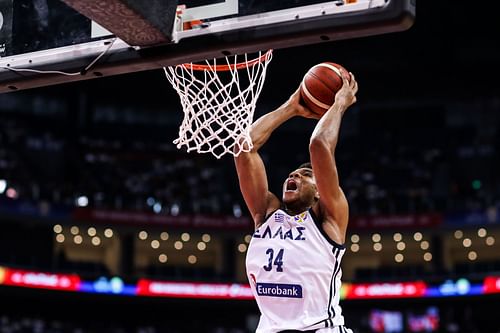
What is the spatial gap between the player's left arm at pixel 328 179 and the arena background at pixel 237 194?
14.7 meters

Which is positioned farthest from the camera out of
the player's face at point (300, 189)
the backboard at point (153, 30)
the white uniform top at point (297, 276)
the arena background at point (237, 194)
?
the arena background at point (237, 194)

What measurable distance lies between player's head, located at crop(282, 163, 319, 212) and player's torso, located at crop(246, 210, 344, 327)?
0.41 feet

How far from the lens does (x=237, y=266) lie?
2430cm

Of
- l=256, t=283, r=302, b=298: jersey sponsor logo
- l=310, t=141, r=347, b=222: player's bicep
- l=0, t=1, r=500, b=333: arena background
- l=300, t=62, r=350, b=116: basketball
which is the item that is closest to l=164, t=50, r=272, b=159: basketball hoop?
l=300, t=62, r=350, b=116: basketball

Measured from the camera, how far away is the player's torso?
3537 millimetres

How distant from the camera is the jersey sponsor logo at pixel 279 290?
11.6 feet

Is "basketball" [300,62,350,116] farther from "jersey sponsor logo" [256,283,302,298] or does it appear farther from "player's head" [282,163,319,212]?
"jersey sponsor logo" [256,283,302,298]

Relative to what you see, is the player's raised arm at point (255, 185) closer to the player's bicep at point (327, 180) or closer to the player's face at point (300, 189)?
the player's face at point (300, 189)

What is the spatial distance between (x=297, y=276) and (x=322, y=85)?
3.40ft

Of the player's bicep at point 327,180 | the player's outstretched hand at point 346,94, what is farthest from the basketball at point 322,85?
the player's bicep at point 327,180

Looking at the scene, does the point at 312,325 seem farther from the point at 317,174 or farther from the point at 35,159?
the point at 35,159

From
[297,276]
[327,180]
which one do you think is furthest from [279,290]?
[327,180]

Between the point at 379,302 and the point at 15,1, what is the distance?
54.0ft

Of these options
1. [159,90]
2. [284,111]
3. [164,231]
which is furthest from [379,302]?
[284,111]
